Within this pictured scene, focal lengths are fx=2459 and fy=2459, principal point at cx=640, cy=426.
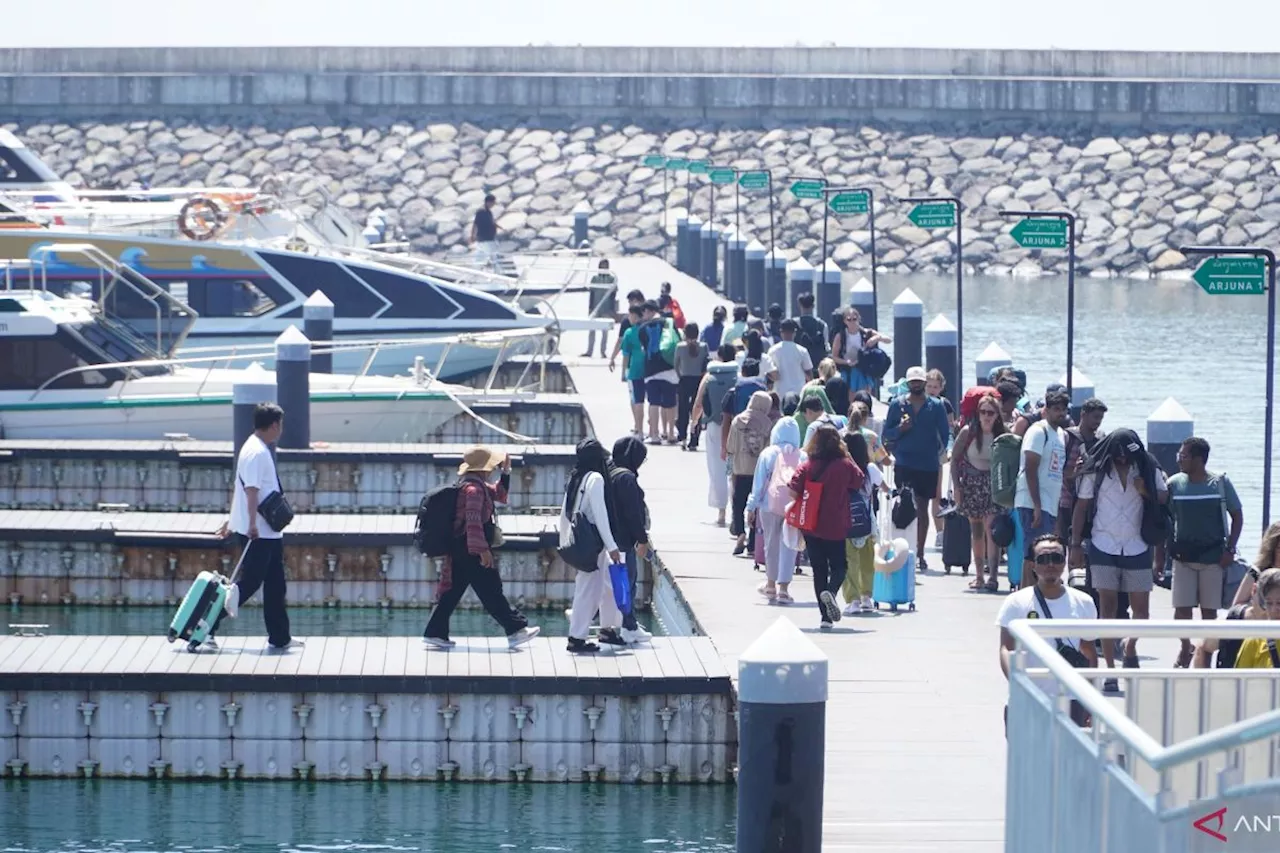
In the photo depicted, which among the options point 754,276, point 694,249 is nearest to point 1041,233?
point 754,276

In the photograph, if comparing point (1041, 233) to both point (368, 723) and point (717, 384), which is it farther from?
point (368, 723)

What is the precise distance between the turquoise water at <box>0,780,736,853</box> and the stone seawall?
145ft

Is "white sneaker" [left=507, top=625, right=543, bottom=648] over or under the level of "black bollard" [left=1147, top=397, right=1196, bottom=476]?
under

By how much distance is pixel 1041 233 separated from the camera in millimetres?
21078

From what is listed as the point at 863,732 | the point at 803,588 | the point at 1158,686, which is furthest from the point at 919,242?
the point at 1158,686

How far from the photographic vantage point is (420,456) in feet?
75.6

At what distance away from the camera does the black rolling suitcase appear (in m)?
16.9

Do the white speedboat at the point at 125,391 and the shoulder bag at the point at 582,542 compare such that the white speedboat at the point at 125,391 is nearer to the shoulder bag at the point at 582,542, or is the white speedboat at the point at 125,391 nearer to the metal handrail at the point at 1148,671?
the shoulder bag at the point at 582,542

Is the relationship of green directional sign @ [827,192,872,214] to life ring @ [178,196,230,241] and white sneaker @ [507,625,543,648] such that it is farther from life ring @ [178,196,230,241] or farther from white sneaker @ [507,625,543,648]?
white sneaker @ [507,625,543,648]

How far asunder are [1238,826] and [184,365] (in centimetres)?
2125

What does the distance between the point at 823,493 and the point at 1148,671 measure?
22.3 feet

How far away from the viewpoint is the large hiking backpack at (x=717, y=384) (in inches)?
783

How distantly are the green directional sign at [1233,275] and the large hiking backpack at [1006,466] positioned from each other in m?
1.50

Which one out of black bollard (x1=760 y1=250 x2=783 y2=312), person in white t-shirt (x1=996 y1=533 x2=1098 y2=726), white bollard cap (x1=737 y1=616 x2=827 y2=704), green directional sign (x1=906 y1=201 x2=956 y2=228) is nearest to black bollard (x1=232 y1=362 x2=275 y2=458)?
green directional sign (x1=906 y1=201 x2=956 y2=228)
